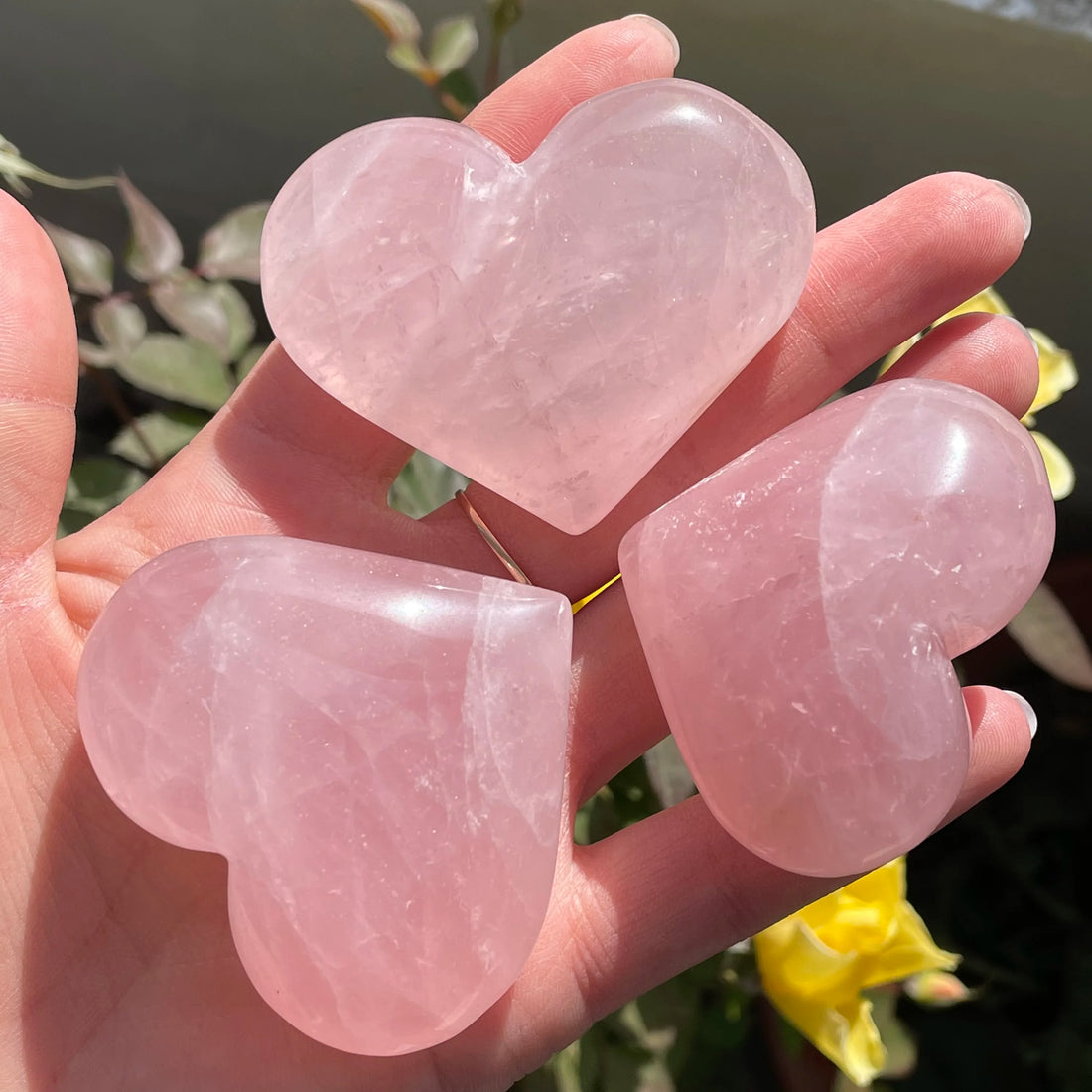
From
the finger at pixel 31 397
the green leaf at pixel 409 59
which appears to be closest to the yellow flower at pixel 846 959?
the finger at pixel 31 397

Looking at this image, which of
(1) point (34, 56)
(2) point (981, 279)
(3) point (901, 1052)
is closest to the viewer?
(2) point (981, 279)

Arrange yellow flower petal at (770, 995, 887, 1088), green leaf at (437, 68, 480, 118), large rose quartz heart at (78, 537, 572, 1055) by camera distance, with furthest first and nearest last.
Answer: green leaf at (437, 68, 480, 118) → yellow flower petal at (770, 995, 887, 1088) → large rose quartz heart at (78, 537, 572, 1055)

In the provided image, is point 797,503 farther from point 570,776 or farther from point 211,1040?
point 211,1040

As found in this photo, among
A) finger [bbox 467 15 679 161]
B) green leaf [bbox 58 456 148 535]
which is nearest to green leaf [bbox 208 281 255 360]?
green leaf [bbox 58 456 148 535]

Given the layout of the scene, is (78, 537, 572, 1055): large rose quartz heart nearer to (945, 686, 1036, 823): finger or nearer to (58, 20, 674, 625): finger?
(58, 20, 674, 625): finger

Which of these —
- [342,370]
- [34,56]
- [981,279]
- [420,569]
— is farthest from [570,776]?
[34,56]

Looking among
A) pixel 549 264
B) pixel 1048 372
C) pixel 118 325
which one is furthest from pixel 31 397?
pixel 1048 372
